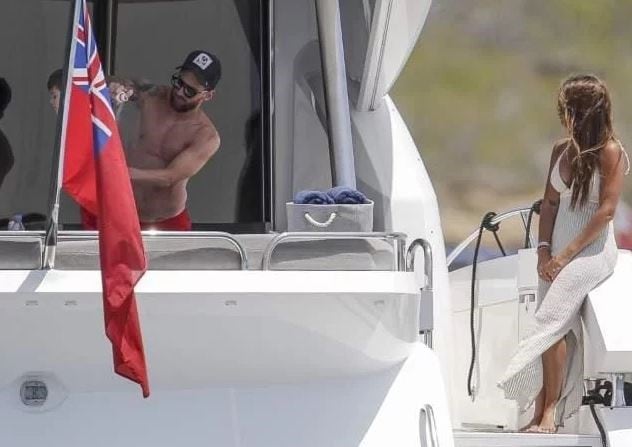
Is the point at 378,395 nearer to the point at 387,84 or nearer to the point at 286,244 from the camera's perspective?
the point at 286,244

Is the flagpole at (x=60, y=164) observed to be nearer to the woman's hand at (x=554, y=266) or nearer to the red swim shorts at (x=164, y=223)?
the red swim shorts at (x=164, y=223)

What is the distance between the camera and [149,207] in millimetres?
5328

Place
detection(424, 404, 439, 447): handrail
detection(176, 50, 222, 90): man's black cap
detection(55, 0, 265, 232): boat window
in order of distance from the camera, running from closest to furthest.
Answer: detection(424, 404, 439, 447): handrail → detection(176, 50, 222, 90): man's black cap → detection(55, 0, 265, 232): boat window

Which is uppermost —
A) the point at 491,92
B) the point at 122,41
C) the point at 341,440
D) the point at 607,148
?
the point at 491,92

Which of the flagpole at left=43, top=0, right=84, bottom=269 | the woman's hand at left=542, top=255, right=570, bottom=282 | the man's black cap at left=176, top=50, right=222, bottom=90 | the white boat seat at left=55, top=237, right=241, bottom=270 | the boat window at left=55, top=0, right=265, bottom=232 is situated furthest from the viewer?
the boat window at left=55, top=0, right=265, bottom=232

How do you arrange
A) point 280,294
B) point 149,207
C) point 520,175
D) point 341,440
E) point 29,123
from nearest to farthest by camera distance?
point 280,294 < point 341,440 < point 149,207 < point 29,123 < point 520,175

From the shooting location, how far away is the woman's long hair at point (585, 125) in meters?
5.43

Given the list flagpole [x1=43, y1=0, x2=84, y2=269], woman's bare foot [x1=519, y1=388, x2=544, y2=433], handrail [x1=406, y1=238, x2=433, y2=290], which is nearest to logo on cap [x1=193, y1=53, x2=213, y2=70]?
handrail [x1=406, y1=238, x2=433, y2=290]

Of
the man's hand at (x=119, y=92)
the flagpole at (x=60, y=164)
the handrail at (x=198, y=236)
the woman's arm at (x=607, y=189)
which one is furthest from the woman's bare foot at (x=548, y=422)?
the flagpole at (x=60, y=164)

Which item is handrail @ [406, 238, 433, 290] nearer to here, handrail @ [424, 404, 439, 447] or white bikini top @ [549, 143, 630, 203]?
handrail @ [424, 404, 439, 447]

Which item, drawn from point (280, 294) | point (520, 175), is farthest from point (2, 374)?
point (520, 175)

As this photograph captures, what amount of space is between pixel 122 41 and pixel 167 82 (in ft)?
0.80

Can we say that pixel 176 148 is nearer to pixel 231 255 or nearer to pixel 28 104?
pixel 28 104

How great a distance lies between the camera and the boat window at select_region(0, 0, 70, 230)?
5.69 m
